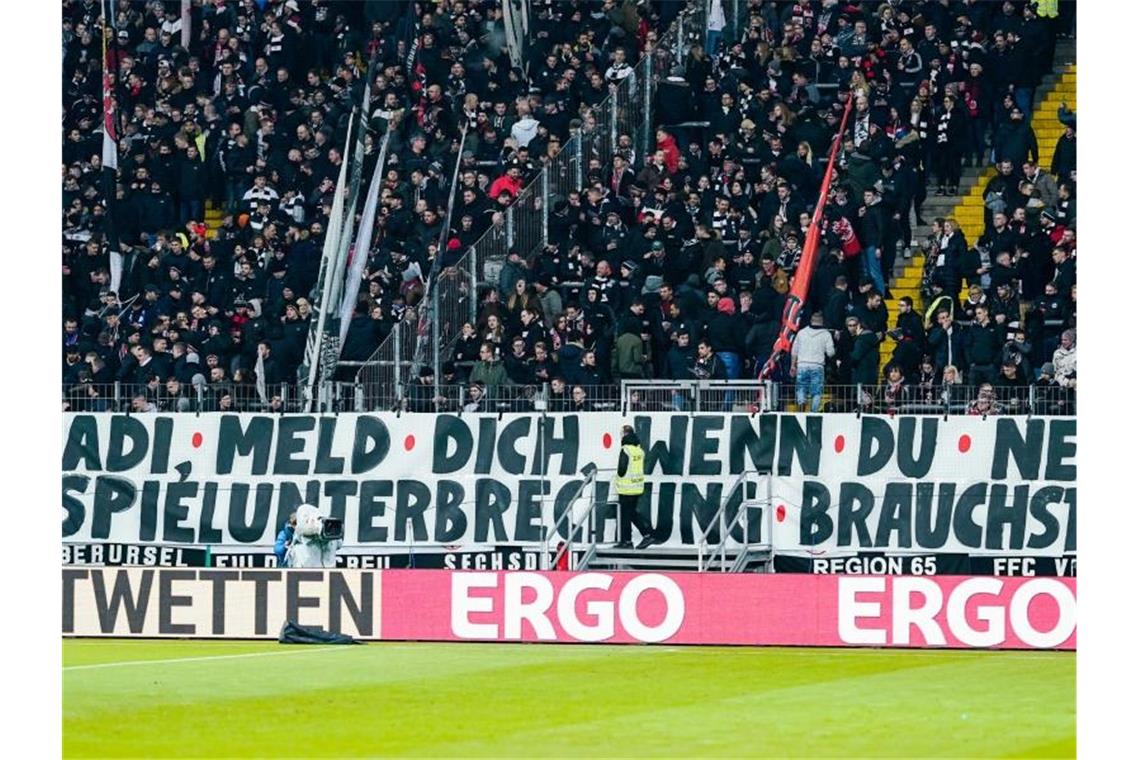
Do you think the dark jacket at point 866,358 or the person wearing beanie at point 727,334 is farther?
the person wearing beanie at point 727,334

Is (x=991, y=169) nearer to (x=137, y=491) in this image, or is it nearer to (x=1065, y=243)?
(x=1065, y=243)

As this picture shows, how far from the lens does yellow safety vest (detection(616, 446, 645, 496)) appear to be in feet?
87.4

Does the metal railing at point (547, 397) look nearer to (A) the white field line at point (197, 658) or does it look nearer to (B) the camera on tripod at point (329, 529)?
(B) the camera on tripod at point (329, 529)

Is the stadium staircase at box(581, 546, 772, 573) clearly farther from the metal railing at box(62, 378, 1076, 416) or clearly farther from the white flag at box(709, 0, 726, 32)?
the white flag at box(709, 0, 726, 32)

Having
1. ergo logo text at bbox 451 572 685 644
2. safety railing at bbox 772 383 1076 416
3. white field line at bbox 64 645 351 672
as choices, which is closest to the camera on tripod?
white field line at bbox 64 645 351 672

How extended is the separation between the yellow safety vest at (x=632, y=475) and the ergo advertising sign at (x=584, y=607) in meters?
1.86

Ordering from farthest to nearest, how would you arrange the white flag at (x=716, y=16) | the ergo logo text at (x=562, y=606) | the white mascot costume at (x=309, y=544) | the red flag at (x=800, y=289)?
the white flag at (x=716, y=16), the red flag at (x=800, y=289), the white mascot costume at (x=309, y=544), the ergo logo text at (x=562, y=606)

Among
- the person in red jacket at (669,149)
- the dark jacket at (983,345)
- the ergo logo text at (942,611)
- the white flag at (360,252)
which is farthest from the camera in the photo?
the person in red jacket at (669,149)

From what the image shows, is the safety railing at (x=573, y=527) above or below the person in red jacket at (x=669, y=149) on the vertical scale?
below

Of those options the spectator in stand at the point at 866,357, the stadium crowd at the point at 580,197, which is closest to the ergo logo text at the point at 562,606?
the stadium crowd at the point at 580,197

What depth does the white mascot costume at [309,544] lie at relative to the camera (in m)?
26.5

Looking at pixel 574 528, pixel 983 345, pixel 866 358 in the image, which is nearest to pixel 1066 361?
pixel 983 345
